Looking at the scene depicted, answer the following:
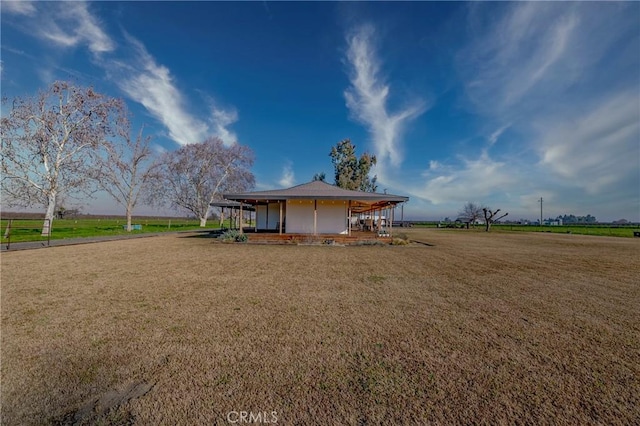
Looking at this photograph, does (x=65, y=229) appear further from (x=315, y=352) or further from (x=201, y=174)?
(x=315, y=352)

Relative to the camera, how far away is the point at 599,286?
6.31 metres

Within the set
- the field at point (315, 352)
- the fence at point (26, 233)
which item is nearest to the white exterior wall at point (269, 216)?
the fence at point (26, 233)

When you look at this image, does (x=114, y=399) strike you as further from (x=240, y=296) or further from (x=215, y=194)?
(x=215, y=194)

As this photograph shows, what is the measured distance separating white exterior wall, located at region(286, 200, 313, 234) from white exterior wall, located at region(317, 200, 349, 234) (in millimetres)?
→ 674

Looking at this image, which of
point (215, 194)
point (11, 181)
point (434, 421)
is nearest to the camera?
point (434, 421)

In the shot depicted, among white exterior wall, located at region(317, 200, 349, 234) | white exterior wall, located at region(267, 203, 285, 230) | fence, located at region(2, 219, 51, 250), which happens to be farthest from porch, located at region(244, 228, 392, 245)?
fence, located at region(2, 219, 51, 250)

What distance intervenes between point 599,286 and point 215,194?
36062 mm

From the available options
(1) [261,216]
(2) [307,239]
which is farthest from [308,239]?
(1) [261,216]

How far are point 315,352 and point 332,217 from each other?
1430 centimetres

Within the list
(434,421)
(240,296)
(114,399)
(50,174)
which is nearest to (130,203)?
(50,174)

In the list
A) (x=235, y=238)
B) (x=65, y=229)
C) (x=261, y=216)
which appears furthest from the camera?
(x=65, y=229)

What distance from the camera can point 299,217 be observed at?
56.9ft

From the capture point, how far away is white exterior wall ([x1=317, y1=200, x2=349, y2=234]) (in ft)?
56.1

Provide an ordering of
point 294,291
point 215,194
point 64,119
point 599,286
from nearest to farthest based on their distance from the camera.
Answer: point 294,291
point 599,286
point 64,119
point 215,194
